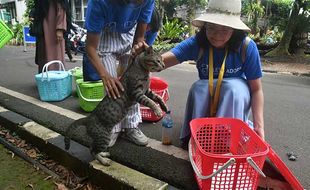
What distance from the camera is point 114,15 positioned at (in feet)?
8.85

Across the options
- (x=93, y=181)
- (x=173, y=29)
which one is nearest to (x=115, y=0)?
(x=93, y=181)

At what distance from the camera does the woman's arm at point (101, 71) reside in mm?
2588

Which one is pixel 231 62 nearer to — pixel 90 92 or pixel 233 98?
pixel 233 98

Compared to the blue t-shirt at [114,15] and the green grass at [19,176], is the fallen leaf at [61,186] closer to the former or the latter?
the green grass at [19,176]

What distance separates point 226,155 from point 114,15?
4.97ft

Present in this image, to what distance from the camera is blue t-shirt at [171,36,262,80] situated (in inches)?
106

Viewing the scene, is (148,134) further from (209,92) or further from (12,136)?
(12,136)

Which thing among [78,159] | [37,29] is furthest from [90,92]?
[37,29]

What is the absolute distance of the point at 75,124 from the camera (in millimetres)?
2660

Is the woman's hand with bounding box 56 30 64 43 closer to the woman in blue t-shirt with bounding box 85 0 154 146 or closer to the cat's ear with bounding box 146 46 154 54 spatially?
the woman in blue t-shirt with bounding box 85 0 154 146

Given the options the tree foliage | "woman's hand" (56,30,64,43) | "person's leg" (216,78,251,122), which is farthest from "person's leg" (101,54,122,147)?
the tree foliage

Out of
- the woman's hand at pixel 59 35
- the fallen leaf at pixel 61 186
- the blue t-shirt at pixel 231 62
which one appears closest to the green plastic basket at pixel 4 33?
the woman's hand at pixel 59 35

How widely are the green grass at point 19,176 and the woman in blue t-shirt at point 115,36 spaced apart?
28.3 inches

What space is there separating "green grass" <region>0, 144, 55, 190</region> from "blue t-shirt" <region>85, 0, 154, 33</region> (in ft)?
4.66
